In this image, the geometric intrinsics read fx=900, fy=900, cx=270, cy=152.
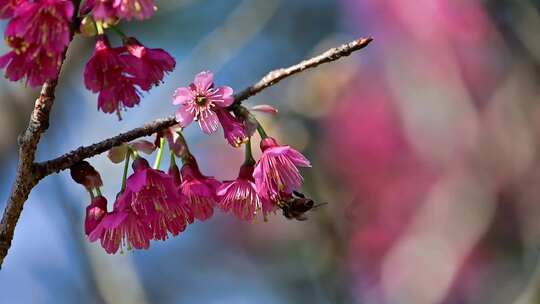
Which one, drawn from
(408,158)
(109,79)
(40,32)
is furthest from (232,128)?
(408,158)

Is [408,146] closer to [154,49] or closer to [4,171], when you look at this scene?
[4,171]

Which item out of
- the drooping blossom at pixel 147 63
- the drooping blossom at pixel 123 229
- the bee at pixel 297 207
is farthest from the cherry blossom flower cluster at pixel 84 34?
the bee at pixel 297 207

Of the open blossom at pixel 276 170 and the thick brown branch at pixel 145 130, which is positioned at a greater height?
the thick brown branch at pixel 145 130

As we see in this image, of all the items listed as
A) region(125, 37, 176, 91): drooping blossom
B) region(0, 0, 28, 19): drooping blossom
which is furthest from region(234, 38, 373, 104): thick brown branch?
region(0, 0, 28, 19): drooping blossom

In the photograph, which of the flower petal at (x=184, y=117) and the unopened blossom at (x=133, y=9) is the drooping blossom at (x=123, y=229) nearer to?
the flower petal at (x=184, y=117)

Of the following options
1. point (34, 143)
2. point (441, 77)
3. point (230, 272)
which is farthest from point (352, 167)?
point (34, 143)

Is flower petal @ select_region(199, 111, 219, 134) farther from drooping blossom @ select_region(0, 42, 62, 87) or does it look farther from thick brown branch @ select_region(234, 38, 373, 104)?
drooping blossom @ select_region(0, 42, 62, 87)

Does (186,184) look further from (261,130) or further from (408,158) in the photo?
(408,158)
